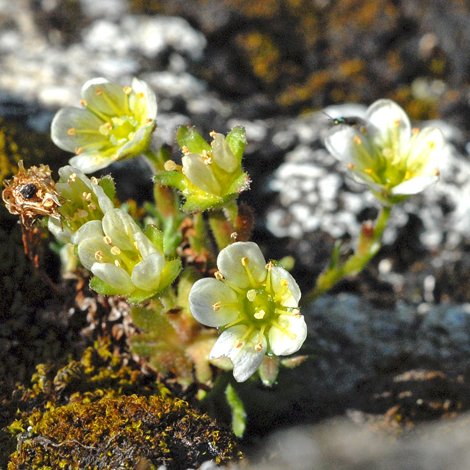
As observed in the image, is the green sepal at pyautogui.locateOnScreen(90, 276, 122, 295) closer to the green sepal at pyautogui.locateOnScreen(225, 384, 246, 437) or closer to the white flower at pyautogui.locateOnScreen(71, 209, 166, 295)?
the white flower at pyautogui.locateOnScreen(71, 209, 166, 295)

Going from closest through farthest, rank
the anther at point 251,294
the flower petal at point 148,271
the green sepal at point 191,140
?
the flower petal at point 148,271
the anther at point 251,294
the green sepal at point 191,140

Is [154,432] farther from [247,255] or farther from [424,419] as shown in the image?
[424,419]

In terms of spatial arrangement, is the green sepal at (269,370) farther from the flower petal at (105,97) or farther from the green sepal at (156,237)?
the flower petal at (105,97)

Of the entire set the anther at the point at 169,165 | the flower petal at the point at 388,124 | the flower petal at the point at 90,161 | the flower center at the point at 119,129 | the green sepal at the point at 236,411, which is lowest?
the green sepal at the point at 236,411

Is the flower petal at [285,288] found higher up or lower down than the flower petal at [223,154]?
lower down

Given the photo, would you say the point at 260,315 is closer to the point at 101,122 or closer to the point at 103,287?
the point at 103,287

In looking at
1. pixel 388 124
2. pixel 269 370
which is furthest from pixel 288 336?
pixel 388 124

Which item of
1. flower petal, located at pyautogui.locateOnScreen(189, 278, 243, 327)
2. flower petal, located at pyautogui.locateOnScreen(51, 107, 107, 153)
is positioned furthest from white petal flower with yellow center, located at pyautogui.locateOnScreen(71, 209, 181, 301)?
flower petal, located at pyautogui.locateOnScreen(51, 107, 107, 153)

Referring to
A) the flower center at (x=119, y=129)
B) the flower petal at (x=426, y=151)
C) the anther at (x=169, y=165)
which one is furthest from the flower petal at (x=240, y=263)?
the flower petal at (x=426, y=151)
